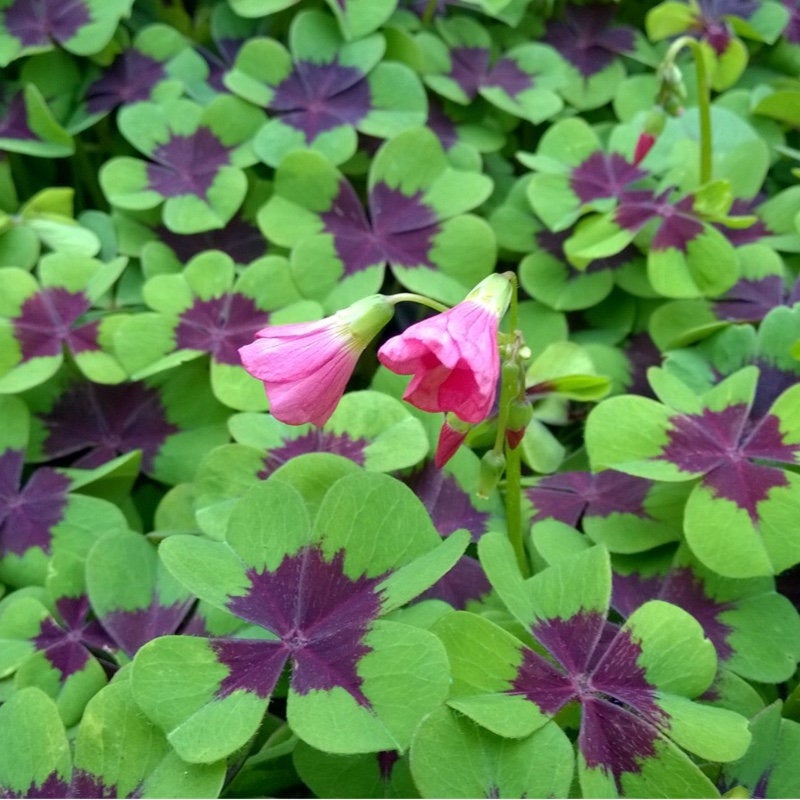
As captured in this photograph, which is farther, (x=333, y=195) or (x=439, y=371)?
(x=333, y=195)

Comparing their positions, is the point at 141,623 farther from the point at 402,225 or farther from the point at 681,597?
the point at 402,225

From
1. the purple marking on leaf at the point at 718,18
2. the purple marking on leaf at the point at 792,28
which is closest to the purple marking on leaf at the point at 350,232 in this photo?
the purple marking on leaf at the point at 718,18

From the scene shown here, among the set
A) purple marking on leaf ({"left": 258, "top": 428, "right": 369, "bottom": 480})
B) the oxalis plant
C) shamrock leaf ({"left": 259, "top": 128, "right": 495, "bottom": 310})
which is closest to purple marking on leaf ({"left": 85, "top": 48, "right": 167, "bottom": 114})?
the oxalis plant

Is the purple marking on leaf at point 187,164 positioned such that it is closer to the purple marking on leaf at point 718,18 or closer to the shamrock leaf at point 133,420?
the shamrock leaf at point 133,420

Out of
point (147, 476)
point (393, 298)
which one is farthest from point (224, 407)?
point (393, 298)

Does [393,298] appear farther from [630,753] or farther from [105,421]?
[105,421]
